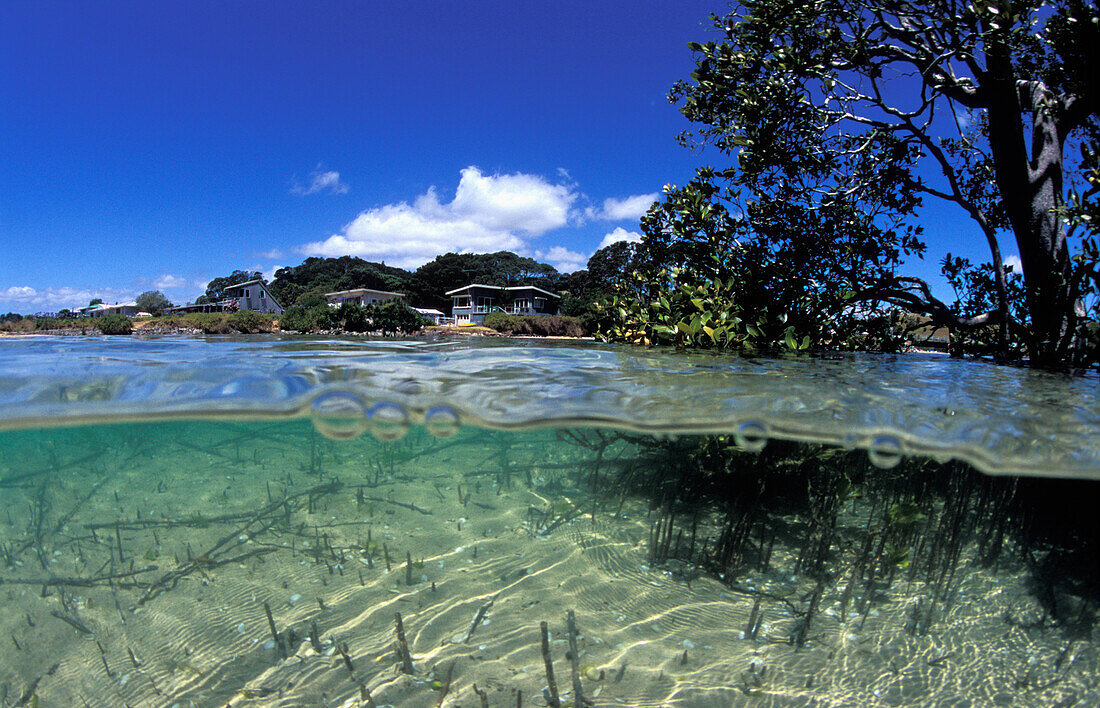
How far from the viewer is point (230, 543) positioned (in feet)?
20.0

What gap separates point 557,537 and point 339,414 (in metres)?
2.82

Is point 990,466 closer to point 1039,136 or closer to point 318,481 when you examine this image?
point 1039,136

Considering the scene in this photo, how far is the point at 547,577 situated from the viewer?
5.66 m

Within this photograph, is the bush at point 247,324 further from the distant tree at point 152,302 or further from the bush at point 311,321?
the distant tree at point 152,302

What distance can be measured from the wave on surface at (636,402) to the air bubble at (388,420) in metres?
0.03

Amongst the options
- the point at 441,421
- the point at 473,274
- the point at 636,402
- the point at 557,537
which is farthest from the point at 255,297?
the point at 636,402

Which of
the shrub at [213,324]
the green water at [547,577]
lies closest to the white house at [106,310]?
the shrub at [213,324]

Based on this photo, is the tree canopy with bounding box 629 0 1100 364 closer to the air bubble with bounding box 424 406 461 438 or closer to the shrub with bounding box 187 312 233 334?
the air bubble with bounding box 424 406 461 438

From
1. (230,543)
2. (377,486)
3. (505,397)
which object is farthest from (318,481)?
(505,397)

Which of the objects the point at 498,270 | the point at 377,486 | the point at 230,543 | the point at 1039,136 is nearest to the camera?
the point at 230,543

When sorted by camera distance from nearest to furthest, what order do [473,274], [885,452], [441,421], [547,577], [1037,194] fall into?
[547,577] < [885,452] < [441,421] < [1037,194] < [473,274]

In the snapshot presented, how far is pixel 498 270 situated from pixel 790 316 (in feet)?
303

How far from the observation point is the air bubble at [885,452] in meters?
6.18

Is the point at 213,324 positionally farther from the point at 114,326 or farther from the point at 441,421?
the point at 441,421
